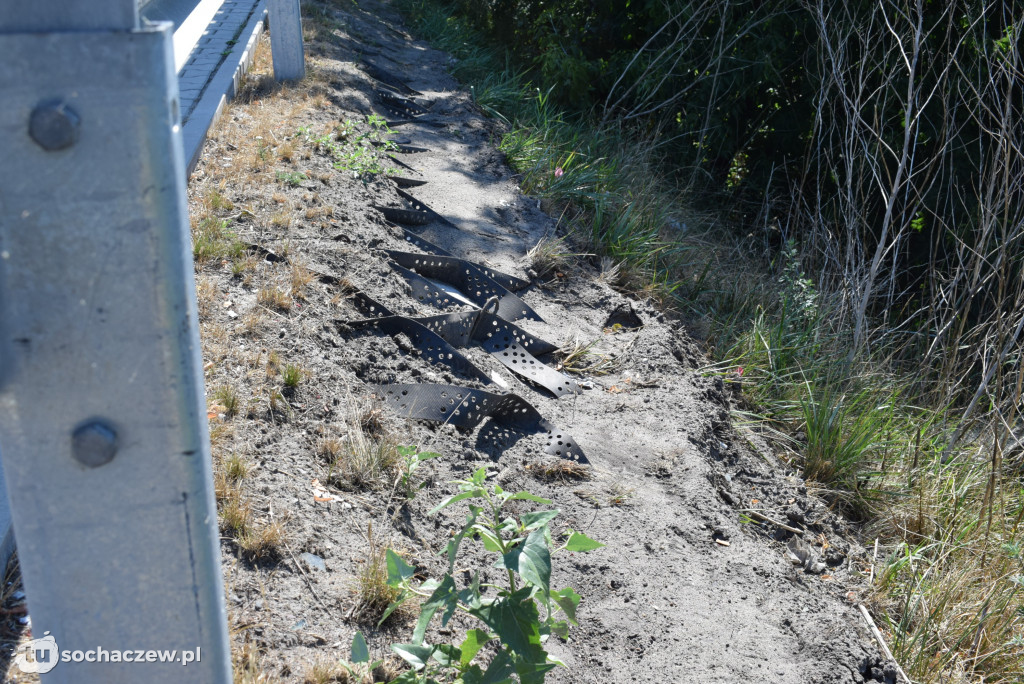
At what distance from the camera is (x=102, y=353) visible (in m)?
0.87

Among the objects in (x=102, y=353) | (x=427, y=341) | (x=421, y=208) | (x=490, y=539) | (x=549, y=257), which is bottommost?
(x=549, y=257)

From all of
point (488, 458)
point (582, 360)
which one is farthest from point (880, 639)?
point (582, 360)

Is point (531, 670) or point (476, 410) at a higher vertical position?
point (531, 670)

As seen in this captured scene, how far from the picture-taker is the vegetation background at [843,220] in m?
3.51

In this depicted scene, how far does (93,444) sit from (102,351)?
0.36ft

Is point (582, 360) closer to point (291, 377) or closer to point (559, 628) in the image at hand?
point (291, 377)

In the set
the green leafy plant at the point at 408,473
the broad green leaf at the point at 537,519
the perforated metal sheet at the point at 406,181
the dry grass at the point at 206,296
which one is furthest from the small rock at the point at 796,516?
the perforated metal sheet at the point at 406,181

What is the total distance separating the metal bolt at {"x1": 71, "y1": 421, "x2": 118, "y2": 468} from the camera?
2.90 ft

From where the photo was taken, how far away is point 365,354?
3.58 m

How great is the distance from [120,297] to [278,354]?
248 centimetres

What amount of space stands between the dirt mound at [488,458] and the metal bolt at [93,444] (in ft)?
4.26

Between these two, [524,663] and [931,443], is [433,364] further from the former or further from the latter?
[931,443]

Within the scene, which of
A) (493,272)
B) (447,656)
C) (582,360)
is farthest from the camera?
(493,272)

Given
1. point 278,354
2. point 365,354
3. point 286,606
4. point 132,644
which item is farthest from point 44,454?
point 365,354
